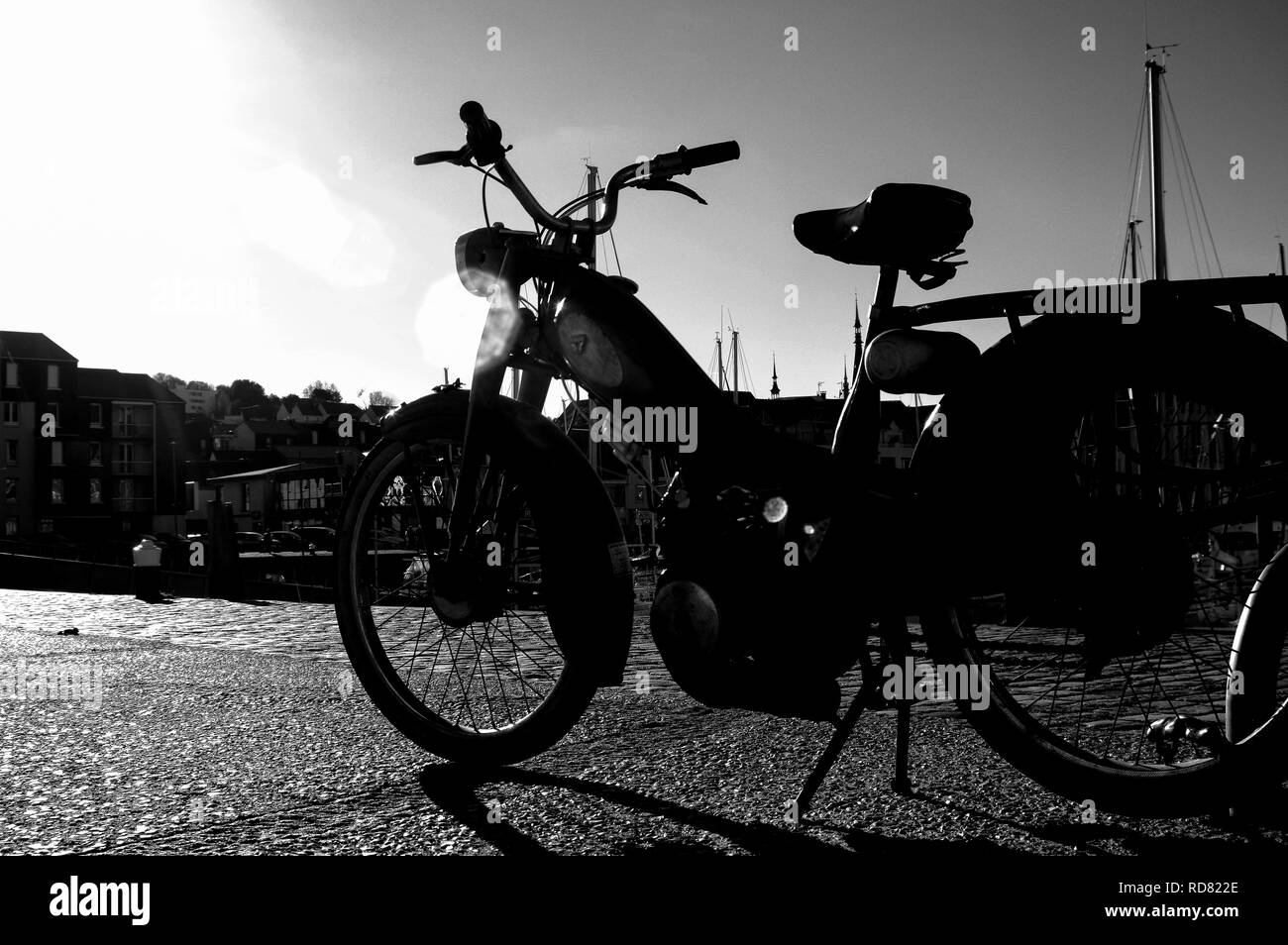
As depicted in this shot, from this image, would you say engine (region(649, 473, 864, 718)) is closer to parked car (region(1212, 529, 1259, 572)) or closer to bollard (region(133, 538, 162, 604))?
parked car (region(1212, 529, 1259, 572))

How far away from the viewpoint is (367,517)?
325 cm

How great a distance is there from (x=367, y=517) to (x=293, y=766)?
0.75 meters

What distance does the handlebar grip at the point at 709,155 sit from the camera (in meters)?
2.78

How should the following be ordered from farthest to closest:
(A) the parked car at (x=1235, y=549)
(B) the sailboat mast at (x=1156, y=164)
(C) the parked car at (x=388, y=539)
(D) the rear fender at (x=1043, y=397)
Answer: (B) the sailboat mast at (x=1156, y=164) → (C) the parked car at (x=388, y=539) → (A) the parked car at (x=1235, y=549) → (D) the rear fender at (x=1043, y=397)

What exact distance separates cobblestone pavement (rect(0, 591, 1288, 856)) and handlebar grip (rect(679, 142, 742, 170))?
1622 millimetres

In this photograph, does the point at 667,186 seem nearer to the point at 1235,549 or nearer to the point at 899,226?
the point at 899,226

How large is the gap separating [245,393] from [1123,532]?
420 feet

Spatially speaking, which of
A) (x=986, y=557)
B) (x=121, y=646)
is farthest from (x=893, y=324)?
(x=121, y=646)

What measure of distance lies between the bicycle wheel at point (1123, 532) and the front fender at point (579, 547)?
0.84 metres

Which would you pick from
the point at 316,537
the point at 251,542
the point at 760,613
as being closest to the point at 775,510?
the point at 760,613

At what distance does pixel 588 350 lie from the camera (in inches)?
111

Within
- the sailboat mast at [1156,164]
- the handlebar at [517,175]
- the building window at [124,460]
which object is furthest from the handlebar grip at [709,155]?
the building window at [124,460]

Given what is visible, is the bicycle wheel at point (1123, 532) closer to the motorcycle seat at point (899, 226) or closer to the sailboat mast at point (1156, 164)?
the motorcycle seat at point (899, 226)
